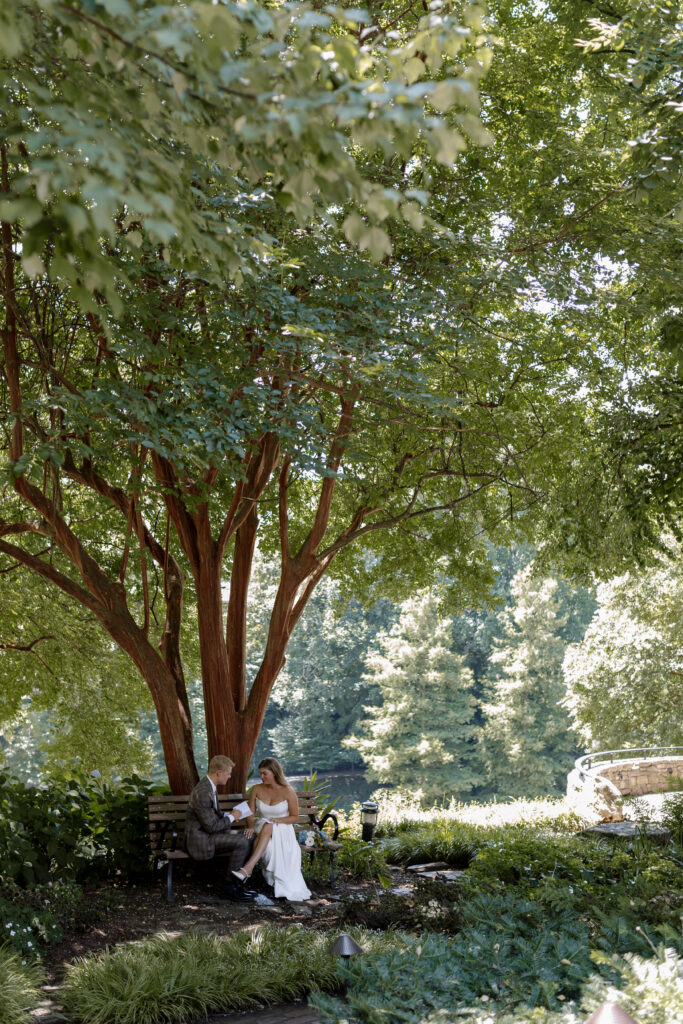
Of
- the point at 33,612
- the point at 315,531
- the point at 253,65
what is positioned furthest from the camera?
the point at 33,612

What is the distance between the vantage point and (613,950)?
4.95m

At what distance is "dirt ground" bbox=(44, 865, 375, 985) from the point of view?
618 cm

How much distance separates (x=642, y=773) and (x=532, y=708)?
23721mm

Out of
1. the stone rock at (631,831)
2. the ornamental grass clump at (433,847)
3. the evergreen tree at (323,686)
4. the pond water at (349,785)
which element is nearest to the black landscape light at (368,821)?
the ornamental grass clump at (433,847)

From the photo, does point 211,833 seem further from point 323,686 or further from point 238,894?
point 323,686

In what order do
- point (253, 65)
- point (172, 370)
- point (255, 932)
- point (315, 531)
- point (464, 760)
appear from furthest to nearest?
point (464, 760) < point (315, 531) < point (172, 370) < point (255, 932) < point (253, 65)

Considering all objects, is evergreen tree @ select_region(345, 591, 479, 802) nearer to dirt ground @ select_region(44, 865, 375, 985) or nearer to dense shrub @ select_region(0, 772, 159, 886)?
dense shrub @ select_region(0, 772, 159, 886)

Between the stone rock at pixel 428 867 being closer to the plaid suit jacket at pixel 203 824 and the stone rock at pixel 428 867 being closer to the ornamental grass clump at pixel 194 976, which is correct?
the plaid suit jacket at pixel 203 824

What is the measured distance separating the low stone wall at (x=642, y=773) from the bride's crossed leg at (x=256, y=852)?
1069 centimetres

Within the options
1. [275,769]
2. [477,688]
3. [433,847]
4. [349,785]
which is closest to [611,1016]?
[275,769]

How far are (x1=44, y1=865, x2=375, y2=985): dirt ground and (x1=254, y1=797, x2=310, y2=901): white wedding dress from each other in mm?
99

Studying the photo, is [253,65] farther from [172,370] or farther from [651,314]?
[651,314]

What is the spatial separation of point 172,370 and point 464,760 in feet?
129

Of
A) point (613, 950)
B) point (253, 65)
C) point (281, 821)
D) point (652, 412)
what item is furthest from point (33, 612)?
point (253, 65)
